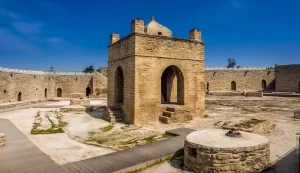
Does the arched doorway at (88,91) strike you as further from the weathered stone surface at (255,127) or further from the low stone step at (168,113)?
the weathered stone surface at (255,127)

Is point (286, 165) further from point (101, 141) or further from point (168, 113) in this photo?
point (168, 113)

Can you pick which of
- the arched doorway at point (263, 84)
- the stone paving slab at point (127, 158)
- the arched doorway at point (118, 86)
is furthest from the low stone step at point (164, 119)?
the arched doorway at point (263, 84)

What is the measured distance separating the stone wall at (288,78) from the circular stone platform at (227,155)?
31.2 metres

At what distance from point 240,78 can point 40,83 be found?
31284 millimetres

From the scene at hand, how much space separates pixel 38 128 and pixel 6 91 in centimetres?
1720

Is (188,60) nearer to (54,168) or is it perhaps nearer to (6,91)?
(54,168)

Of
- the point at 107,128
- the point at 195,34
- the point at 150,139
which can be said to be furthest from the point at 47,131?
the point at 195,34

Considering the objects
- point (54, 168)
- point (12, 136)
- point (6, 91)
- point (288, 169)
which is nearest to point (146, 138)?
point (54, 168)

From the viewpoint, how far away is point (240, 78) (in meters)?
35.0

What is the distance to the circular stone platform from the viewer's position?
584 centimetres

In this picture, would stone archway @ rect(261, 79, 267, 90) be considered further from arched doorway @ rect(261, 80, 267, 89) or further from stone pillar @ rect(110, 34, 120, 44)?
stone pillar @ rect(110, 34, 120, 44)

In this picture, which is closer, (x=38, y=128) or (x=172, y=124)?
(x=38, y=128)

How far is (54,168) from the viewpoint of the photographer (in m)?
5.85

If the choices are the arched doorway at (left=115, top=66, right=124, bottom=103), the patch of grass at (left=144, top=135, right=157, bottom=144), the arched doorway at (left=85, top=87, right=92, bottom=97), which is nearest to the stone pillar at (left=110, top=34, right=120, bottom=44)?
the arched doorway at (left=115, top=66, right=124, bottom=103)
